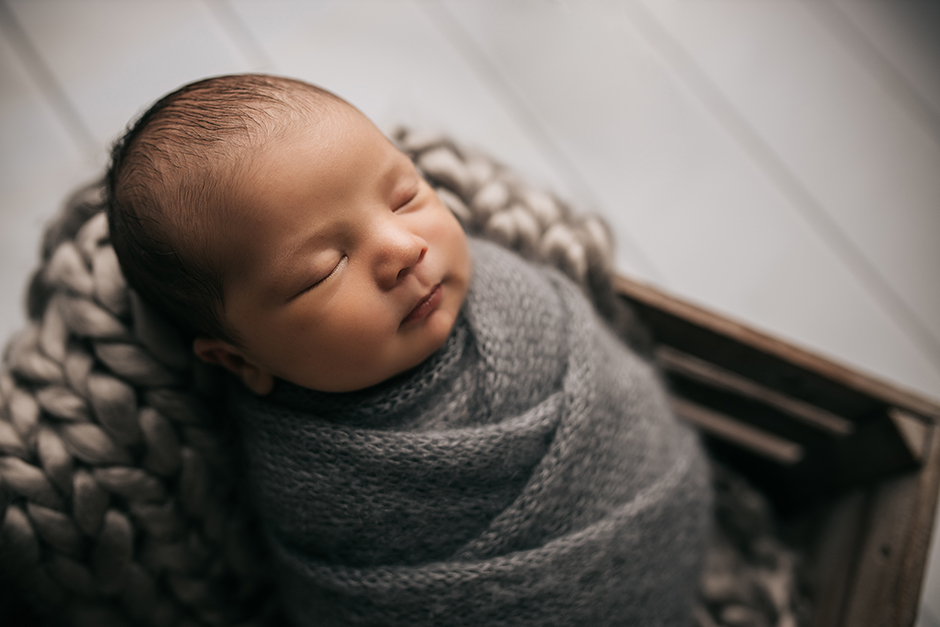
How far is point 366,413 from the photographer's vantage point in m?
0.49

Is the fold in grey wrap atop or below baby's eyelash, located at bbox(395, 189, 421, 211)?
below

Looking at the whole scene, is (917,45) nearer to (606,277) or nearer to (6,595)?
(606,277)

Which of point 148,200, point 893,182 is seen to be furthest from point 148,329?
point 893,182

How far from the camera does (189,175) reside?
417mm

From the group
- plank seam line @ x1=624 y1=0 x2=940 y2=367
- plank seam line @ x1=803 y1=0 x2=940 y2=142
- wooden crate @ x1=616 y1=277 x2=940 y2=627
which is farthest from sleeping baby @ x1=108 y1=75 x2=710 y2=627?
plank seam line @ x1=803 y1=0 x2=940 y2=142

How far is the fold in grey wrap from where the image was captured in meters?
0.48

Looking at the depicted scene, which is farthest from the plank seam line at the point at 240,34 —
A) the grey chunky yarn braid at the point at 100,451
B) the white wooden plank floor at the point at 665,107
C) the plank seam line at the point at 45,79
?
the grey chunky yarn braid at the point at 100,451

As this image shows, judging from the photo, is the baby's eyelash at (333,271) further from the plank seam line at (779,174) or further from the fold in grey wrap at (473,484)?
the plank seam line at (779,174)

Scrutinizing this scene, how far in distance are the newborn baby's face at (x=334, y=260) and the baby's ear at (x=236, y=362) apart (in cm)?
1

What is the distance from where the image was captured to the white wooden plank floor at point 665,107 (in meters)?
0.87

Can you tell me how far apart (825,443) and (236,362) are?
0.65 m

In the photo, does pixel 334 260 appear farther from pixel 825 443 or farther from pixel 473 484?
pixel 825 443

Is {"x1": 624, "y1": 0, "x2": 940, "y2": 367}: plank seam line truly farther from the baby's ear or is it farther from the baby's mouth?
the baby's ear

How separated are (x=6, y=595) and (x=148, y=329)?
26 centimetres
